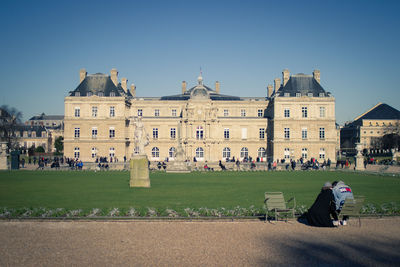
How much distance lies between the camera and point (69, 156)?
64.6m

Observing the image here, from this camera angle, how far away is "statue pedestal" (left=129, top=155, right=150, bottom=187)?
24.7 metres

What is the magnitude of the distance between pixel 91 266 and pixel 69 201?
9.56 metres

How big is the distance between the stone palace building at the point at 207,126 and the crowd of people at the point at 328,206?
51191 millimetres

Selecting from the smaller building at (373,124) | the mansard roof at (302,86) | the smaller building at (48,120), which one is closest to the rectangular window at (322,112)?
the mansard roof at (302,86)

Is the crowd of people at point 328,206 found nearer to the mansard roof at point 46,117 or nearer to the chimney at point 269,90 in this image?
the chimney at point 269,90

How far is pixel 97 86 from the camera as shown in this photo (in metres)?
66.1

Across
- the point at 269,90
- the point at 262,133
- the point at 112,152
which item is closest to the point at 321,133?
the point at 262,133

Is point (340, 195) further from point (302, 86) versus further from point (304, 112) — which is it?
point (302, 86)

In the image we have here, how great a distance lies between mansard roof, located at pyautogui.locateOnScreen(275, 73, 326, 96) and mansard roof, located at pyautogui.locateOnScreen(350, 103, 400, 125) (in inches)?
1711

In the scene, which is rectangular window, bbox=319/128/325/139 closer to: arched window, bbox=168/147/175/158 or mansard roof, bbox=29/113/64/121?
arched window, bbox=168/147/175/158

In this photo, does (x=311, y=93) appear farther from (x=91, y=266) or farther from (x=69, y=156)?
(x=91, y=266)

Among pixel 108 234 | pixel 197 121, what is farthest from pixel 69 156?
pixel 108 234

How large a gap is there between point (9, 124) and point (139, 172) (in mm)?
62047

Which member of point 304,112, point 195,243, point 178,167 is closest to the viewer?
point 195,243
